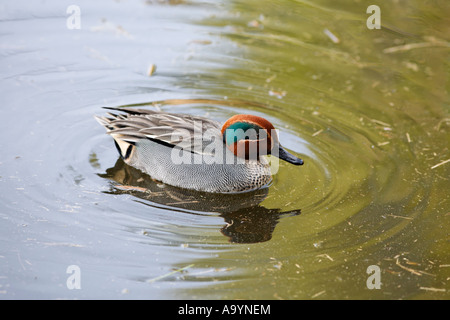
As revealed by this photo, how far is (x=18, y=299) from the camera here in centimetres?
497

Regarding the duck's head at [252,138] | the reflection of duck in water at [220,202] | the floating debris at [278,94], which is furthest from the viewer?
the floating debris at [278,94]

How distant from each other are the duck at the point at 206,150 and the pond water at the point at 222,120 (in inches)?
6.7

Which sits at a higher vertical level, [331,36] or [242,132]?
[331,36]

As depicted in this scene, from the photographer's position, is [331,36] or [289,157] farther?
[331,36]

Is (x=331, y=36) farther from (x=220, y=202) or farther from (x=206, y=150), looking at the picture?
(x=220, y=202)

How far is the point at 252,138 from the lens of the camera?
270 inches

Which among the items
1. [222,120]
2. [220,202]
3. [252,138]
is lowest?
[220,202]

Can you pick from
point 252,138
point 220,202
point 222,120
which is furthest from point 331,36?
point 220,202

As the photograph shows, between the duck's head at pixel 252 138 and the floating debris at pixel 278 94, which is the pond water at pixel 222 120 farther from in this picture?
the duck's head at pixel 252 138

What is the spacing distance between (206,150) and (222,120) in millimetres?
1419

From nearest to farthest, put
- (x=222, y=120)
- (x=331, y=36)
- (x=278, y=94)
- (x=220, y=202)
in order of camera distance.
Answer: (x=220, y=202) < (x=222, y=120) < (x=278, y=94) < (x=331, y=36)

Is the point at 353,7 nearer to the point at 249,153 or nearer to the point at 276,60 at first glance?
the point at 276,60

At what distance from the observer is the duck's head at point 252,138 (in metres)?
6.77

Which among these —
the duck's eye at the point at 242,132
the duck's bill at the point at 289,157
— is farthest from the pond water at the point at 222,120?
the duck's eye at the point at 242,132
